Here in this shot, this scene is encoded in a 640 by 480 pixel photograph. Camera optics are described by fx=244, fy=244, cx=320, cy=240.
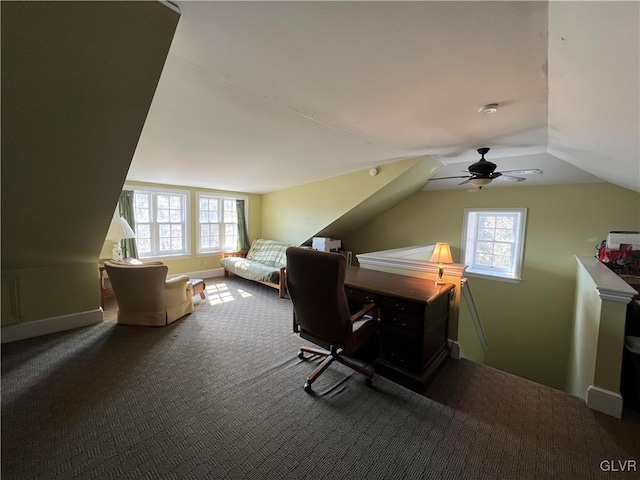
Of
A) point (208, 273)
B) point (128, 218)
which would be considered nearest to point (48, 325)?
point (128, 218)

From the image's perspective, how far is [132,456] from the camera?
1.42 metres

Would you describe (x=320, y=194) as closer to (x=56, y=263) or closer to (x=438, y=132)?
(x=438, y=132)

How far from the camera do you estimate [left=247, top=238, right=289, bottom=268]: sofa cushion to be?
5012 mm

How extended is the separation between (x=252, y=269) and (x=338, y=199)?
6.88ft

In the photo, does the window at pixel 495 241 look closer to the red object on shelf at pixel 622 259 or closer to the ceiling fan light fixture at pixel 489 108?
the red object on shelf at pixel 622 259

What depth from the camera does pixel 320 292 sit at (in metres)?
1.82

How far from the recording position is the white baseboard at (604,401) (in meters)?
1.74

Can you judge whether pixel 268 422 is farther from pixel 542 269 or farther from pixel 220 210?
pixel 220 210

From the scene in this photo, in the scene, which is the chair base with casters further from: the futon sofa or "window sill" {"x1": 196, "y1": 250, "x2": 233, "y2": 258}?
"window sill" {"x1": 196, "y1": 250, "x2": 233, "y2": 258}

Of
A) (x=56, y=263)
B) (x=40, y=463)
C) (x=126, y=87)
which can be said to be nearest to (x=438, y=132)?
(x=126, y=87)

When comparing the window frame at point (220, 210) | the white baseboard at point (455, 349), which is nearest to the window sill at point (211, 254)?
the window frame at point (220, 210)

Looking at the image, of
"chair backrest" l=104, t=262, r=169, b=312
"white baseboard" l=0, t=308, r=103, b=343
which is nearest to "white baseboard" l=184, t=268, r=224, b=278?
"white baseboard" l=0, t=308, r=103, b=343

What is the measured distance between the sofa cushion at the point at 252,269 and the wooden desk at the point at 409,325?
7.55 feet

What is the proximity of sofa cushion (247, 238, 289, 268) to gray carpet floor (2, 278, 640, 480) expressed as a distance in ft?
8.41
